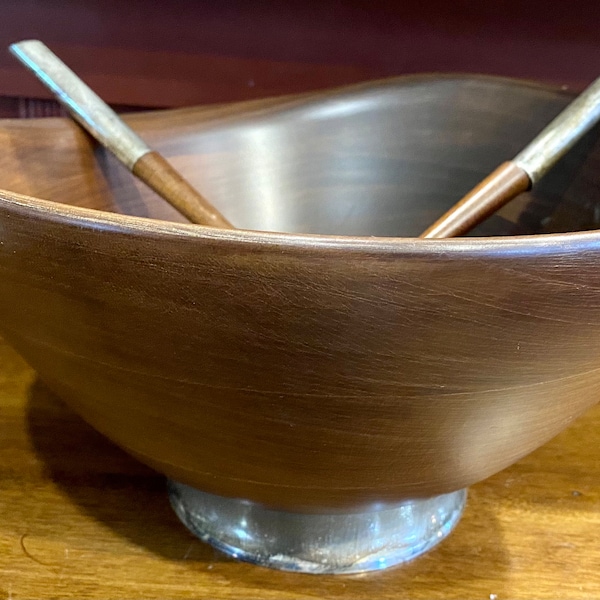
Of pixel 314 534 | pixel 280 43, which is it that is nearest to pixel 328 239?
pixel 314 534

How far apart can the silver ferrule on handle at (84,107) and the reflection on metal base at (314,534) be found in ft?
0.82

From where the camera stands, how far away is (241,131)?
1.92 feet

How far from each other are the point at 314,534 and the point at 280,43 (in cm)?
52

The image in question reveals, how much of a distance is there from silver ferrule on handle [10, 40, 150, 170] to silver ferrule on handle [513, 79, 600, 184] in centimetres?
28

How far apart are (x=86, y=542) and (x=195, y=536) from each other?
0.20ft

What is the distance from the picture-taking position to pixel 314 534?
1.28 ft

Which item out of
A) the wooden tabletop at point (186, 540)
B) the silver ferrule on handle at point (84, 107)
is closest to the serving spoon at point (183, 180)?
the silver ferrule on handle at point (84, 107)

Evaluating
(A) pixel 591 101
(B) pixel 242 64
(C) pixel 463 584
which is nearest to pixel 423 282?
(C) pixel 463 584

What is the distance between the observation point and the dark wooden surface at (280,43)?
0.70 metres

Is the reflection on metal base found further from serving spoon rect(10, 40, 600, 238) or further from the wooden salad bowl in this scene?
serving spoon rect(10, 40, 600, 238)

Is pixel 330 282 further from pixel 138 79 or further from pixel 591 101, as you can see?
pixel 138 79

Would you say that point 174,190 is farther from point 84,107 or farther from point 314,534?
point 314,534

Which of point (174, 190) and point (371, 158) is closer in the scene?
point (174, 190)

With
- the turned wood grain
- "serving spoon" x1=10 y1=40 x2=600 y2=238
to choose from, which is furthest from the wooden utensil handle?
the turned wood grain
